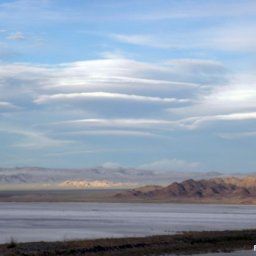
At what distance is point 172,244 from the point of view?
39000 millimetres

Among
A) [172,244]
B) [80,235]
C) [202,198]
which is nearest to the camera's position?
[172,244]

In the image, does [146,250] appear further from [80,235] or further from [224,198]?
[224,198]

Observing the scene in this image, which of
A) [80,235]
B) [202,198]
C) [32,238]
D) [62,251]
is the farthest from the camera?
[202,198]

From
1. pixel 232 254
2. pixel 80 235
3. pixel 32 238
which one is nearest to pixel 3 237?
pixel 32 238

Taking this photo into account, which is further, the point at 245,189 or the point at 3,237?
the point at 245,189

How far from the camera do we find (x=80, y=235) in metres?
47.7

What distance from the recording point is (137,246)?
123 ft

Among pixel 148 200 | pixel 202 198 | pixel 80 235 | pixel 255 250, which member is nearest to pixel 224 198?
pixel 202 198

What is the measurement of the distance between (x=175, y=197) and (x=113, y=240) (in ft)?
459

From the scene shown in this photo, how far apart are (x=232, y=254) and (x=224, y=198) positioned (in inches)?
5632

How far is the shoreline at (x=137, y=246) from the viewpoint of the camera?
34219 mm

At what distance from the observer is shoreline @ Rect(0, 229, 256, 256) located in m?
34.2

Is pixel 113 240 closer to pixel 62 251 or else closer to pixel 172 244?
pixel 172 244

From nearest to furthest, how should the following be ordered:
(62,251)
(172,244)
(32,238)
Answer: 1. (62,251)
2. (172,244)
3. (32,238)
